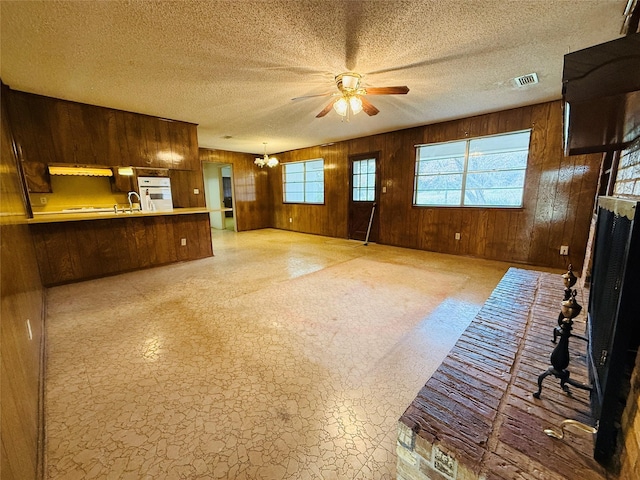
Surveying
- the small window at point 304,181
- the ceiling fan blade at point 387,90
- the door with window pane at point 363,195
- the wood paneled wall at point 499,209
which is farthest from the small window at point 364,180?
the ceiling fan blade at point 387,90

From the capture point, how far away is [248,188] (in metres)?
7.88

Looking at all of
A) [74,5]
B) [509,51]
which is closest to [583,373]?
[509,51]

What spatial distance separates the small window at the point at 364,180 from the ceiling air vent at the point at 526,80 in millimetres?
2951

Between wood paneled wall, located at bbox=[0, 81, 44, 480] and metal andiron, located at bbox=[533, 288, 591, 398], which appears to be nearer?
wood paneled wall, located at bbox=[0, 81, 44, 480]

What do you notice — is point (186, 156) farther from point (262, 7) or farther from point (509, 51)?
point (509, 51)

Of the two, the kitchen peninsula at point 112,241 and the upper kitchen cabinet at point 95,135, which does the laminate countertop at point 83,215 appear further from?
the upper kitchen cabinet at point 95,135

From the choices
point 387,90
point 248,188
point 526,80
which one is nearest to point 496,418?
point 387,90

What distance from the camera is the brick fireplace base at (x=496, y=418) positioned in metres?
0.82

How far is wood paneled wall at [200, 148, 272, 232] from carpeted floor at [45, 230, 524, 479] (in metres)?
4.44

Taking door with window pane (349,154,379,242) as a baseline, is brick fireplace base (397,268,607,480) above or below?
below

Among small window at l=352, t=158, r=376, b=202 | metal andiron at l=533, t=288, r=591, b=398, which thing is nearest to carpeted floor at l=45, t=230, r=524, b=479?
metal andiron at l=533, t=288, r=591, b=398

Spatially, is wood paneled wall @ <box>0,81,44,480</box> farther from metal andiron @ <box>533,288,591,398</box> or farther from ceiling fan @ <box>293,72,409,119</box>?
ceiling fan @ <box>293,72,409,119</box>

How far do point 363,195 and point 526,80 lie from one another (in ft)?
11.7

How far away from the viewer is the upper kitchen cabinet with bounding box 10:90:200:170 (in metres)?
3.17
